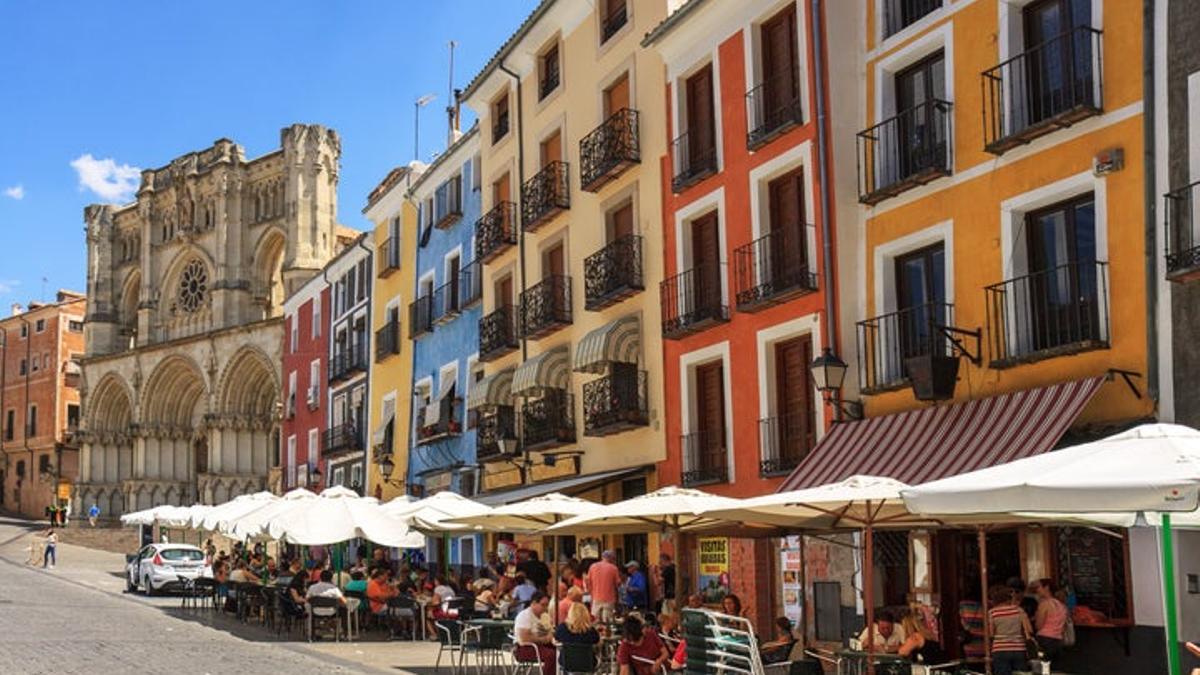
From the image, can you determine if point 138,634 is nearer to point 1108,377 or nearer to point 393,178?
point 1108,377

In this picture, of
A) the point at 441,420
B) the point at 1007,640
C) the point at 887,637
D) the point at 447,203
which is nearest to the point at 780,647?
the point at 887,637

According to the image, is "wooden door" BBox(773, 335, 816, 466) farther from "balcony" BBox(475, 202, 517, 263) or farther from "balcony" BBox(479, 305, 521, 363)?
"balcony" BBox(475, 202, 517, 263)

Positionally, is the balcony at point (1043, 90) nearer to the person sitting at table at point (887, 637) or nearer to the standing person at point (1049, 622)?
the standing person at point (1049, 622)

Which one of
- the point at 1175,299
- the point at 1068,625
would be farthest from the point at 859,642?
the point at 1175,299

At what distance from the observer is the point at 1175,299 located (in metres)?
14.0

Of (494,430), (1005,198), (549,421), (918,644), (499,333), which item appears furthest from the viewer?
(499,333)

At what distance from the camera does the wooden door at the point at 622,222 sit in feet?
84.3

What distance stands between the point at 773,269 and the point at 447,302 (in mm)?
15666

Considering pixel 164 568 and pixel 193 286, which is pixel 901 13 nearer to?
pixel 164 568

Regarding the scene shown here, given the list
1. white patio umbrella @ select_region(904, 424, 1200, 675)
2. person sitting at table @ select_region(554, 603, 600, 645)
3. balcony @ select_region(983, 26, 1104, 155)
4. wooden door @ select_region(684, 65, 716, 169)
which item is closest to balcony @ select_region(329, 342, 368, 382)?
wooden door @ select_region(684, 65, 716, 169)

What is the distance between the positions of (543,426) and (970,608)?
12662 mm

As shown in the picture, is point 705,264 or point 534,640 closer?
point 534,640

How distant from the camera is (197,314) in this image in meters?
73.0

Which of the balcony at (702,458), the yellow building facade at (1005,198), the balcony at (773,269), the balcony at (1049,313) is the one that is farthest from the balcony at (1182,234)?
the balcony at (702,458)
